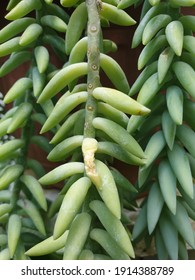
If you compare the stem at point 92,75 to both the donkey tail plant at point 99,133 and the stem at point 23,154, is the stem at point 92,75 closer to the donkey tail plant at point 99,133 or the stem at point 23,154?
the donkey tail plant at point 99,133

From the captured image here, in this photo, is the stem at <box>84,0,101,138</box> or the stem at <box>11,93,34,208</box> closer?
the stem at <box>84,0,101,138</box>

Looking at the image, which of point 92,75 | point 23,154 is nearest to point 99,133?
point 92,75

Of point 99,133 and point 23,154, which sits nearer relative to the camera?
point 99,133

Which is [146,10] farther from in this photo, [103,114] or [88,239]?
[88,239]

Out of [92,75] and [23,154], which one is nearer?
[92,75]


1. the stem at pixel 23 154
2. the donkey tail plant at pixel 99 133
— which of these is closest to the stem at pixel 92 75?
the donkey tail plant at pixel 99 133

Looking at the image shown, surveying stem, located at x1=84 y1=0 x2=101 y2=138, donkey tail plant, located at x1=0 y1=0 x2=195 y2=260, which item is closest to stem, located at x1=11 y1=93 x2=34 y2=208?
donkey tail plant, located at x1=0 y1=0 x2=195 y2=260

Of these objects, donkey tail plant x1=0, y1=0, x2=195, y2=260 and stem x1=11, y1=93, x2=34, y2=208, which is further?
stem x1=11, y1=93, x2=34, y2=208

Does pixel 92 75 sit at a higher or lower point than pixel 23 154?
higher

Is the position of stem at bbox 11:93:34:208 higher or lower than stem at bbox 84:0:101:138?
lower

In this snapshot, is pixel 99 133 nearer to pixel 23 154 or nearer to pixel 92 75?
pixel 92 75

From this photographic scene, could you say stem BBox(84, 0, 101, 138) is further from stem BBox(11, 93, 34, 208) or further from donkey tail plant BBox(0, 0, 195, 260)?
stem BBox(11, 93, 34, 208)
